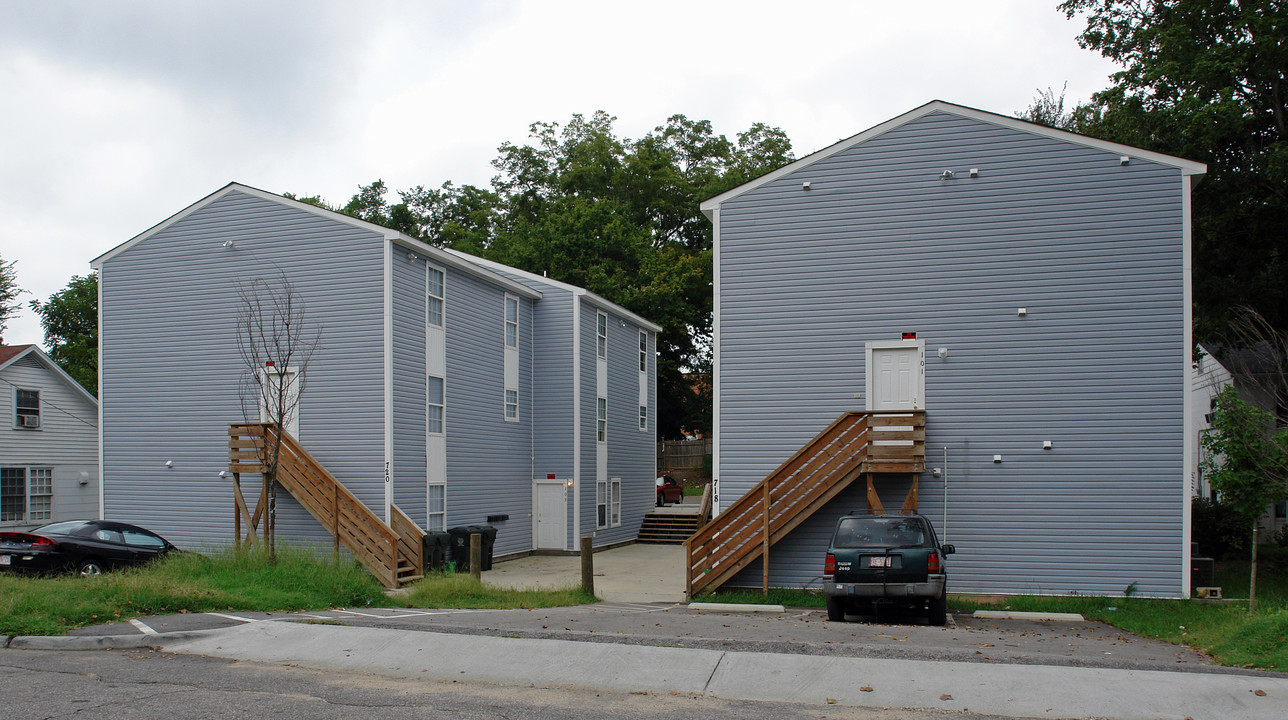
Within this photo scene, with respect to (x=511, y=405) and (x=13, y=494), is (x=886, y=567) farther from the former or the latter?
(x=13, y=494)

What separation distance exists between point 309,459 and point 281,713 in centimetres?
1320

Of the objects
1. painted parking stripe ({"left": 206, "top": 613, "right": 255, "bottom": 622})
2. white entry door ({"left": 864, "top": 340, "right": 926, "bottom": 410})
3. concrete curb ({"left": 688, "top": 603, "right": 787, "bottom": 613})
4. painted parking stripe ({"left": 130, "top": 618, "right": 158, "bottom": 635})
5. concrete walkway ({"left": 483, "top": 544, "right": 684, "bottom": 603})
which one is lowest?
concrete walkway ({"left": 483, "top": 544, "right": 684, "bottom": 603})

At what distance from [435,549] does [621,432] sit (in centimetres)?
1185

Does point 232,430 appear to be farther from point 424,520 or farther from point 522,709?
point 522,709

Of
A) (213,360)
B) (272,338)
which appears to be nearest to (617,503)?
(272,338)

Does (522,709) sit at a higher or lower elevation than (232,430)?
lower

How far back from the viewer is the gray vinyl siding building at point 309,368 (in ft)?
68.3

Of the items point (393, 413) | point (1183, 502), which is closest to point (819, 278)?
point (1183, 502)

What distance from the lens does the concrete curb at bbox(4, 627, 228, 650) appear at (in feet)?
33.0

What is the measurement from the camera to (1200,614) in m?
14.6

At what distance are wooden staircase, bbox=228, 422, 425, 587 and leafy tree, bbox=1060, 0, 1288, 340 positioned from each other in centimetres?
1870

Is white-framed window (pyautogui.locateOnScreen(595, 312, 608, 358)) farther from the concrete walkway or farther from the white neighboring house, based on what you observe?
the white neighboring house

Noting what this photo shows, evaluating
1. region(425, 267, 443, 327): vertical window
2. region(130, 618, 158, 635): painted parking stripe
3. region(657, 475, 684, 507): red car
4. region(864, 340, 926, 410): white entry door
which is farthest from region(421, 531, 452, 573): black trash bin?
region(657, 475, 684, 507): red car

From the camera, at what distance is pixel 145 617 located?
37.7 feet
